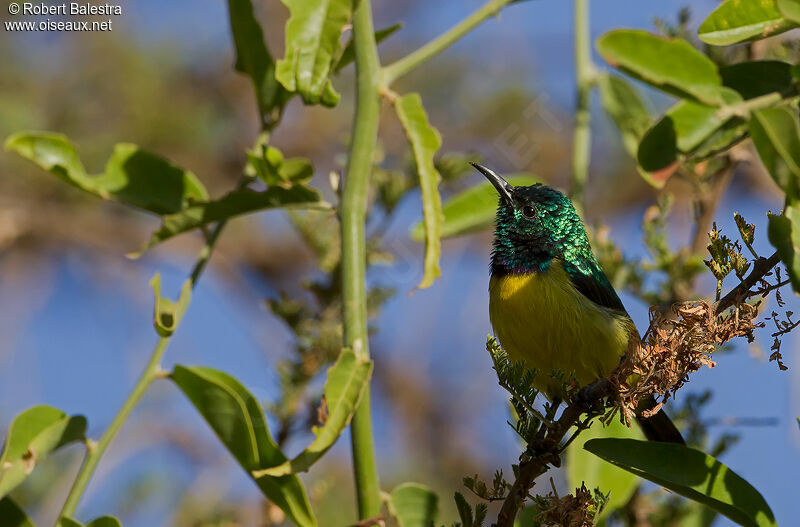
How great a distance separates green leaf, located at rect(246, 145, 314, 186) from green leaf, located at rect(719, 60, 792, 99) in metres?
0.82

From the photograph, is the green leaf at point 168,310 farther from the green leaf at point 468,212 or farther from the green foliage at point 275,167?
the green leaf at point 468,212

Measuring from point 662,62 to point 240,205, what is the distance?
0.84 meters

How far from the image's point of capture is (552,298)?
2.86 metres

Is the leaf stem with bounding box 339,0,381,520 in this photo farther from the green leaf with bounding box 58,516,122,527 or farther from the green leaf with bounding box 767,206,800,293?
the green leaf with bounding box 767,206,800,293

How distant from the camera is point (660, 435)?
2.81 metres

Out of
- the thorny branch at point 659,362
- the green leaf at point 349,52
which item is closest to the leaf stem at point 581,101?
the green leaf at point 349,52

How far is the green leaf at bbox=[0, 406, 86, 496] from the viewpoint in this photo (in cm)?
173

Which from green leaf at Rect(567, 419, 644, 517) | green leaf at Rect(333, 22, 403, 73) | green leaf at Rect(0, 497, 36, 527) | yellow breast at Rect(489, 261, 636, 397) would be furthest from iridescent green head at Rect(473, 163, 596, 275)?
green leaf at Rect(0, 497, 36, 527)

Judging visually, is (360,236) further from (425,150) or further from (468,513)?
(468,513)

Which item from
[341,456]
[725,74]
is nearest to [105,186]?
[725,74]

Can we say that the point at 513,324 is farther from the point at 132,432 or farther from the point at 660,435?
the point at 132,432

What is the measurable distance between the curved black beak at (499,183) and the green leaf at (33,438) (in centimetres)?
137

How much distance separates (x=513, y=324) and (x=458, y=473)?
261 cm

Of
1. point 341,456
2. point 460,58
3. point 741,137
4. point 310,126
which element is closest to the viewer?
point 741,137
